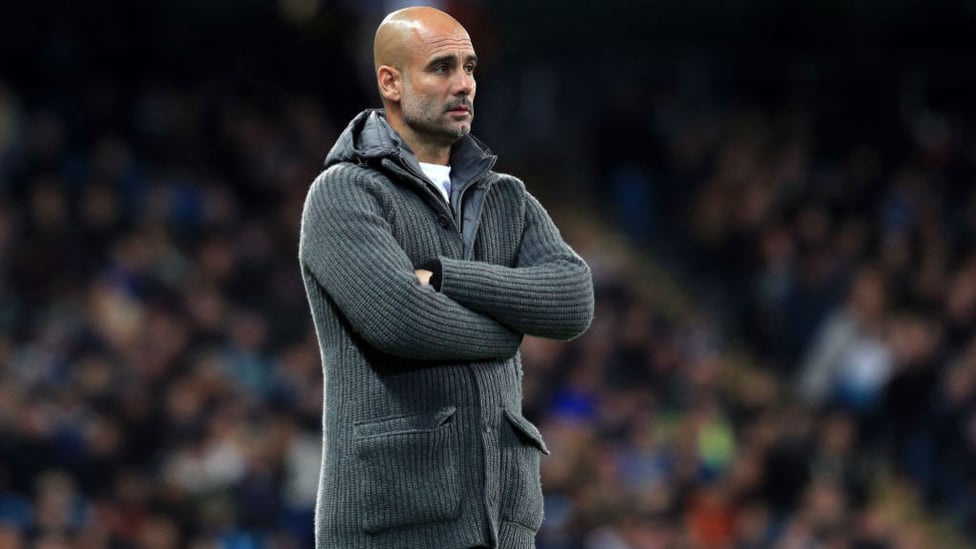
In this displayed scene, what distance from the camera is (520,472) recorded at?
3.51 m

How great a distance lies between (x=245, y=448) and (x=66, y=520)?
1.35m

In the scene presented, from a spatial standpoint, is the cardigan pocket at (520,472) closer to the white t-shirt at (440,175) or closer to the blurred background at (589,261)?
the white t-shirt at (440,175)

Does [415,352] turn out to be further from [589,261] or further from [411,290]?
[589,261]

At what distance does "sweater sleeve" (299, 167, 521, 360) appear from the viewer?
332 centimetres

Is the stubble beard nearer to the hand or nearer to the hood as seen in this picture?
the hood

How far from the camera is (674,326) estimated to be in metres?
13.1

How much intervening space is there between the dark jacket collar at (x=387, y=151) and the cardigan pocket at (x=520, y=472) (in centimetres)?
52

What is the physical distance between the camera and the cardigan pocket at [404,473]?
3.38 meters

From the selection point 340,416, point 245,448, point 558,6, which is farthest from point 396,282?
point 558,6

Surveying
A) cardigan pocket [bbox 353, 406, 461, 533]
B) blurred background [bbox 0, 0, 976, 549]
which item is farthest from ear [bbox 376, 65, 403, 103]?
blurred background [bbox 0, 0, 976, 549]

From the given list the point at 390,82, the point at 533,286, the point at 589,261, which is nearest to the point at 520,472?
the point at 533,286

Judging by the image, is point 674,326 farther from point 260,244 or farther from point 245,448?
point 245,448

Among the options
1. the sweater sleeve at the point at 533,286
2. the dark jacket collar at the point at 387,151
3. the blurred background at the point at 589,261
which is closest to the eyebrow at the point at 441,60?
the dark jacket collar at the point at 387,151

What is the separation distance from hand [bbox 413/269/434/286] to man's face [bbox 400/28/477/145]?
0.31 meters
